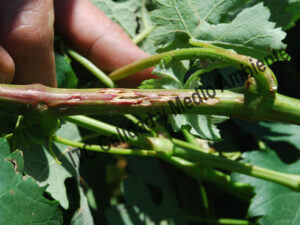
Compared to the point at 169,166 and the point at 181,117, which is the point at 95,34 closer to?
the point at 181,117

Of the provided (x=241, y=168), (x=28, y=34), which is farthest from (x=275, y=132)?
(x=28, y=34)

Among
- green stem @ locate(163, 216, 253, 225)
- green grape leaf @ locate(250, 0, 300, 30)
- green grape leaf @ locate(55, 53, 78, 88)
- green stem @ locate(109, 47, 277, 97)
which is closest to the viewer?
green stem @ locate(109, 47, 277, 97)

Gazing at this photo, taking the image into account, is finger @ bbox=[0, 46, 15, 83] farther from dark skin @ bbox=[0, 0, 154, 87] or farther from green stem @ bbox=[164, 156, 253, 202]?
green stem @ bbox=[164, 156, 253, 202]

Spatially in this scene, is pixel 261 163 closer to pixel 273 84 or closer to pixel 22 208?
pixel 273 84

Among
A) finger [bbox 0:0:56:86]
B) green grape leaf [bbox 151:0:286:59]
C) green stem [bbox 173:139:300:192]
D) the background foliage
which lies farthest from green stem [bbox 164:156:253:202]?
finger [bbox 0:0:56:86]

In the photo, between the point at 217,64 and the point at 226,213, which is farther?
the point at 226,213

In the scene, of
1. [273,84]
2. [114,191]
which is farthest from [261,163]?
[114,191]
